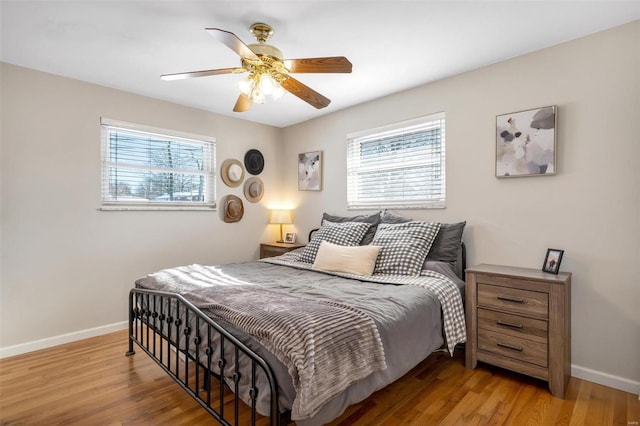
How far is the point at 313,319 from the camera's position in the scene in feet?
4.96

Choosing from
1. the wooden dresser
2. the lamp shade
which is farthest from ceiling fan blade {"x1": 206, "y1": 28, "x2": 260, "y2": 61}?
the lamp shade

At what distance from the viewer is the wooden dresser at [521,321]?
2.10 meters

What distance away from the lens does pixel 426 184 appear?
3.26 metres

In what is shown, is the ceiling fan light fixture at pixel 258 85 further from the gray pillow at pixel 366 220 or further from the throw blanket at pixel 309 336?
the gray pillow at pixel 366 220

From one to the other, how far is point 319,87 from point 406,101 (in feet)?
2.98

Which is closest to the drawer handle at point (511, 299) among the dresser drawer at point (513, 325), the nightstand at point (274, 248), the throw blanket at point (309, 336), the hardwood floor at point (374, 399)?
the dresser drawer at point (513, 325)

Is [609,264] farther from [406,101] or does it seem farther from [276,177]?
[276,177]

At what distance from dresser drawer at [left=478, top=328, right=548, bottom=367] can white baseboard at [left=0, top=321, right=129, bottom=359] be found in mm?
3395

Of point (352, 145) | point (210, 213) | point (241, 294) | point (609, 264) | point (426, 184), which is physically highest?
point (352, 145)

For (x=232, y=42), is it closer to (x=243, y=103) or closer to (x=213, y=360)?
(x=243, y=103)

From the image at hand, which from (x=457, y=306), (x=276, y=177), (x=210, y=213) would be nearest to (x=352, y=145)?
(x=276, y=177)

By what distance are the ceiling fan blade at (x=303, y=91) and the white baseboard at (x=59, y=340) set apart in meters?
2.91

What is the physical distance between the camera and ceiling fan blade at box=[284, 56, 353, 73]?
200 centimetres

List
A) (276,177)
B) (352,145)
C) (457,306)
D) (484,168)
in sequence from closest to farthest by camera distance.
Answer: (457,306) → (484,168) → (352,145) → (276,177)
